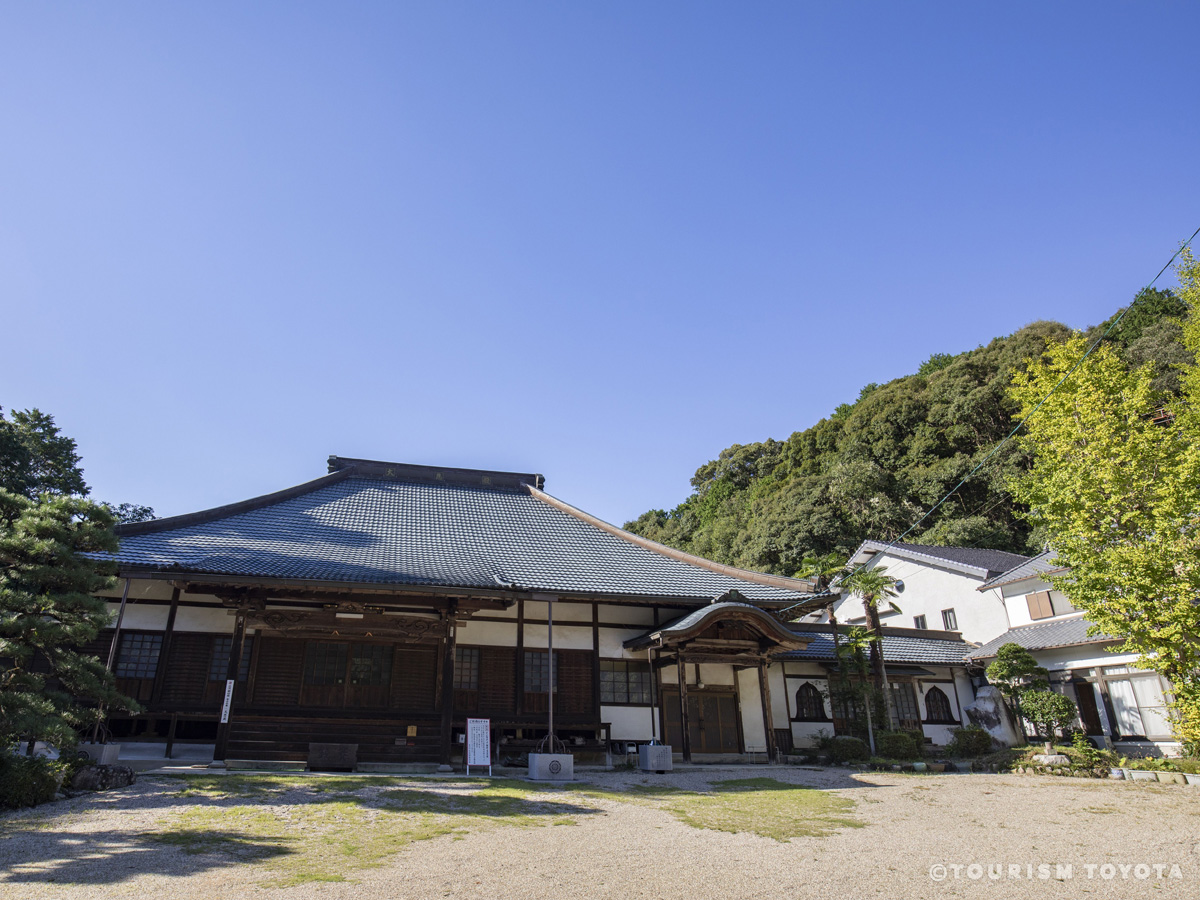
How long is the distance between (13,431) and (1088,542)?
3914 centimetres

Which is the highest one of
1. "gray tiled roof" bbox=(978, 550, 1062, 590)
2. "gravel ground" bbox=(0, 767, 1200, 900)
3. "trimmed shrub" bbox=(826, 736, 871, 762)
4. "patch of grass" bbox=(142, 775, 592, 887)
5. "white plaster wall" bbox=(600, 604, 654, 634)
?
"gray tiled roof" bbox=(978, 550, 1062, 590)

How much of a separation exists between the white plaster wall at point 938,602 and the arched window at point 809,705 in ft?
30.9

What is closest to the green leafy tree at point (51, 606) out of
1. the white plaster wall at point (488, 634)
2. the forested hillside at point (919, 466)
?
the white plaster wall at point (488, 634)

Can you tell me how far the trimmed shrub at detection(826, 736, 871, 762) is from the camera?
17.7 meters

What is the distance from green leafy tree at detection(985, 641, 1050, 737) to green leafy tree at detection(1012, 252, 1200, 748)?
3119mm

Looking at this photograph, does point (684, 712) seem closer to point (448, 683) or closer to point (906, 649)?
point (448, 683)

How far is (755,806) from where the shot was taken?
10.3 meters

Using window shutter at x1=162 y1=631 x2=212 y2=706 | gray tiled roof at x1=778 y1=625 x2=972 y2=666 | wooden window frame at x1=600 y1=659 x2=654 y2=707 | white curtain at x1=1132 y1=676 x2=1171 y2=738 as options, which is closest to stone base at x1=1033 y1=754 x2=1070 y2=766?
gray tiled roof at x1=778 y1=625 x2=972 y2=666

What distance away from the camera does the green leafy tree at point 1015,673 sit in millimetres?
20328

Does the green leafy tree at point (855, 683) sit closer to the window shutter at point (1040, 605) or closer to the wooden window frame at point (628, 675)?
the wooden window frame at point (628, 675)

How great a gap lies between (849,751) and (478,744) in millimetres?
9887

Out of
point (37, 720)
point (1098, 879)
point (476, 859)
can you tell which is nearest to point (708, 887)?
point (476, 859)

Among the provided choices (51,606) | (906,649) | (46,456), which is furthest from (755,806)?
(46,456)

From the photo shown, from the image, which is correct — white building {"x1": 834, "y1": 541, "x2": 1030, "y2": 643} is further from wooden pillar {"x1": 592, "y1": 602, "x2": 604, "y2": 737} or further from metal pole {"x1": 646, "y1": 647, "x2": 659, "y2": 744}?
wooden pillar {"x1": 592, "y1": 602, "x2": 604, "y2": 737}
